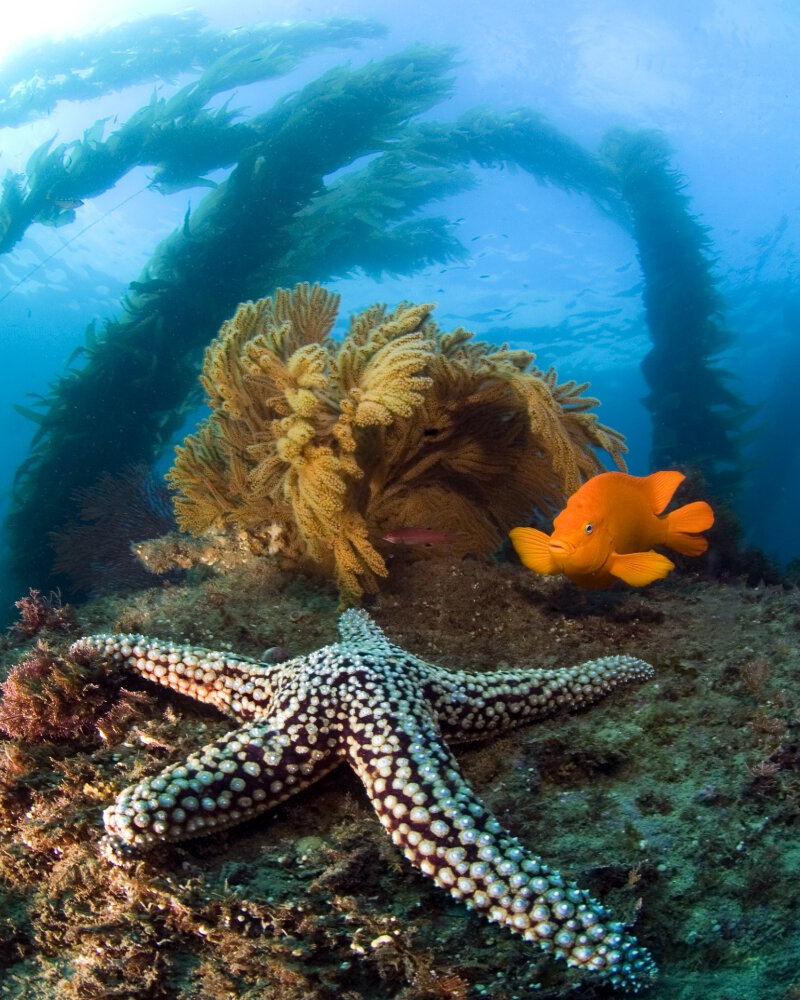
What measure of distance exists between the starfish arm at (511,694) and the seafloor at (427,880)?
14 cm

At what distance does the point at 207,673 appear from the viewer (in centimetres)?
308

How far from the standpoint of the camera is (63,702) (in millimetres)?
3219

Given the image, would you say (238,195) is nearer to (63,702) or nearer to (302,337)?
(302,337)

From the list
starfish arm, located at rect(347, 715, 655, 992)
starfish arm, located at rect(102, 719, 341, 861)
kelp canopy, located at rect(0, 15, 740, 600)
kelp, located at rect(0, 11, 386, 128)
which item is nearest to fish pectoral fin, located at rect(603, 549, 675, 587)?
starfish arm, located at rect(347, 715, 655, 992)

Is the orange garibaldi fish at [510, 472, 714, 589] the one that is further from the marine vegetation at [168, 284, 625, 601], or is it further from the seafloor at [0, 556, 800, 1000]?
the marine vegetation at [168, 284, 625, 601]

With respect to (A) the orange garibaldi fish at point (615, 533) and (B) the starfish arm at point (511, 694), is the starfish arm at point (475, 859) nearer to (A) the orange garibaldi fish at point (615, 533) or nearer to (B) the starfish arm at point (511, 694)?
(B) the starfish arm at point (511, 694)

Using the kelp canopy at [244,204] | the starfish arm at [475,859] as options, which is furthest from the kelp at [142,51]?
the starfish arm at [475,859]

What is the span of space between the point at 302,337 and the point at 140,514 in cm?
565

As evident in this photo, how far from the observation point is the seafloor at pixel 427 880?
189cm

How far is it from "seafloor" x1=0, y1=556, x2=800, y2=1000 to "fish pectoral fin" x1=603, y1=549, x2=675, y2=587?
2.06 ft

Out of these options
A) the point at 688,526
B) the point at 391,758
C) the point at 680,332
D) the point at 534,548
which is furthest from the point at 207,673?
the point at 680,332

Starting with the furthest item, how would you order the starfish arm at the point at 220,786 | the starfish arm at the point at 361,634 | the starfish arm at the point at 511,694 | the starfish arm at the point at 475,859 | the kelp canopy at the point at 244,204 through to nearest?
the kelp canopy at the point at 244,204
the starfish arm at the point at 361,634
the starfish arm at the point at 511,694
the starfish arm at the point at 220,786
the starfish arm at the point at 475,859

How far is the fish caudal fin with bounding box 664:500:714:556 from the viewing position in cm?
407

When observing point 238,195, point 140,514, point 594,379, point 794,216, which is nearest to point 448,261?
point 238,195
